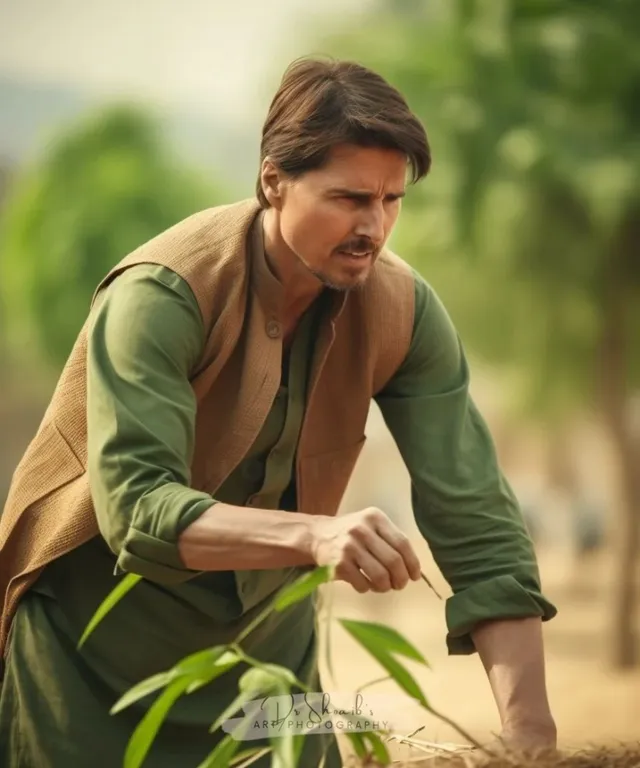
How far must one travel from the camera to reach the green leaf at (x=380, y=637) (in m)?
1.18

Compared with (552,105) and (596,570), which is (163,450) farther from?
(596,570)

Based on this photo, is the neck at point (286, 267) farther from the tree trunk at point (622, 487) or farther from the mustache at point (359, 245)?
the tree trunk at point (622, 487)

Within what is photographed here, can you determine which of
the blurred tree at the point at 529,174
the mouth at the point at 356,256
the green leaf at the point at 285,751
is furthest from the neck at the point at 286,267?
the blurred tree at the point at 529,174

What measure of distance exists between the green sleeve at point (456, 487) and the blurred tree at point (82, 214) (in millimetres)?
6075

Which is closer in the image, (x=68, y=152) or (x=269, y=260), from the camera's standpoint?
(x=269, y=260)

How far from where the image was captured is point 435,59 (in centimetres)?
627

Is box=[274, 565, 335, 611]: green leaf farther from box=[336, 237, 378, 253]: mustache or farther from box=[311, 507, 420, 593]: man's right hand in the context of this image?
box=[336, 237, 378, 253]: mustache

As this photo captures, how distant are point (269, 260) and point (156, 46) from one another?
12.0m

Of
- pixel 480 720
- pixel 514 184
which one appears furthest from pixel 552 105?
pixel 480 720

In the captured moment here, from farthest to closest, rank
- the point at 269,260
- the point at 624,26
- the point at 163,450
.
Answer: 1. the point at 624,26
2. the point at 269,260
3. the point at 163,450

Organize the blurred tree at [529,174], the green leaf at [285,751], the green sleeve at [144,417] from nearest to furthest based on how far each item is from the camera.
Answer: the green leaf at [285,751], the green sleeve at [144,417], the blurred tree at [529,174]

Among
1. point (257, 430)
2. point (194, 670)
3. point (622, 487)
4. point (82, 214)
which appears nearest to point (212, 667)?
point (194, 670)

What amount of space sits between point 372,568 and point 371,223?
0.41m

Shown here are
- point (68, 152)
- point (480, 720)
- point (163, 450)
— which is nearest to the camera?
point (163, 450)
